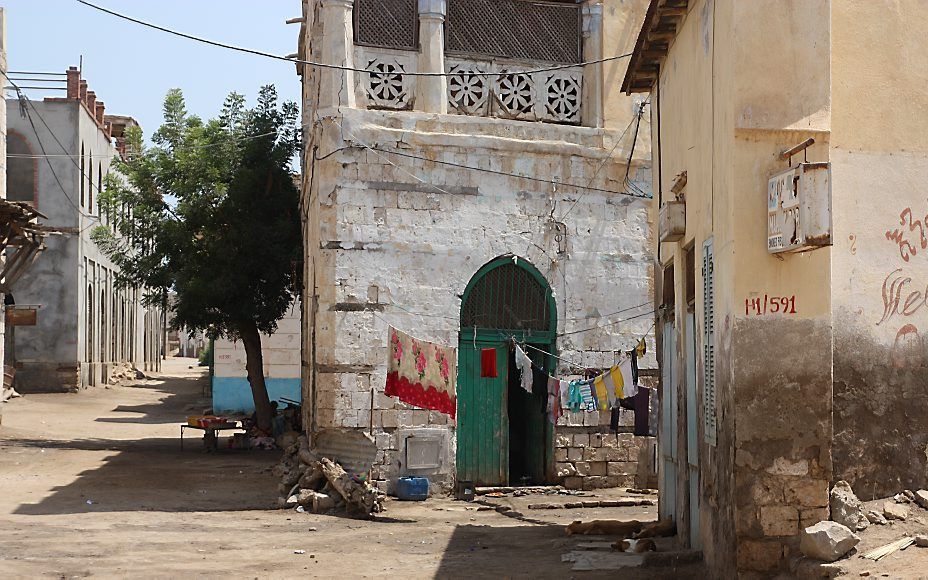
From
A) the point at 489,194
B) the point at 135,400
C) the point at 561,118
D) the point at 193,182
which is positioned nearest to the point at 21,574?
the point at 489,194

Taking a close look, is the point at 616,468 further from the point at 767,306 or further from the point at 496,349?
the point at 767,306

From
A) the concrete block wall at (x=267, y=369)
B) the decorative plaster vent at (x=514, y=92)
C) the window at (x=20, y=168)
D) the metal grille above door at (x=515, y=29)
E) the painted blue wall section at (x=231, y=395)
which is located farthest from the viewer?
the window at (x=20, y=168)

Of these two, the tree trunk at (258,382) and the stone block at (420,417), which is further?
the tree trunk at (258,382)

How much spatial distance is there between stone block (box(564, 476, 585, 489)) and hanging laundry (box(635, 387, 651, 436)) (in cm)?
168

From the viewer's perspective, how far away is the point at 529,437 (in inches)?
640

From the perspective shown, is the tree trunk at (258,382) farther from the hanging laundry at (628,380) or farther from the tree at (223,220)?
the hanging laundry at (628,380)

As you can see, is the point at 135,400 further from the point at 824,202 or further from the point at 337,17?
the point at 824,202

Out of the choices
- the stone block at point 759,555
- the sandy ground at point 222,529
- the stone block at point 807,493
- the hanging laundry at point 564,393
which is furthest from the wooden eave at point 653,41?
the sandy ground at point 222,529

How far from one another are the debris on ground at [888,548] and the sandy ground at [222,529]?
2.02 m

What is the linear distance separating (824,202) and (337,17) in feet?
30.0

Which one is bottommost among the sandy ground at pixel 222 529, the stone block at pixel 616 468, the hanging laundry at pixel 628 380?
the sandy ground at pixel 222 529

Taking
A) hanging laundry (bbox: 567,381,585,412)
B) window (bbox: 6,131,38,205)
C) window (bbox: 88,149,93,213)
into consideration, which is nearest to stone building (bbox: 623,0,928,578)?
hanging laundry (bbox: 567,381,585,412)

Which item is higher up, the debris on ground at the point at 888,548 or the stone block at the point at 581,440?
the debris on ground at the point at 888,548

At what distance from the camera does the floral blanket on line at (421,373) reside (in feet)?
44.5
